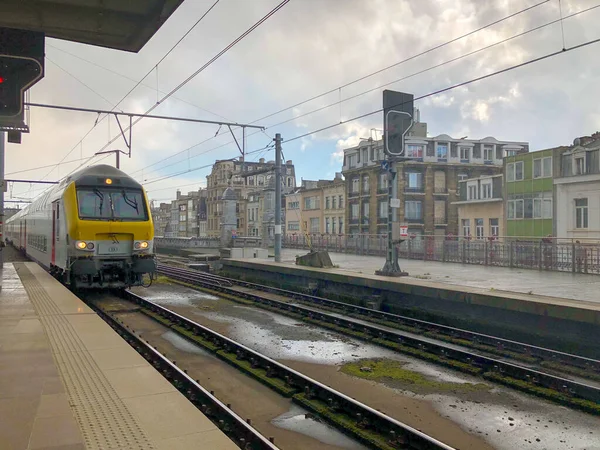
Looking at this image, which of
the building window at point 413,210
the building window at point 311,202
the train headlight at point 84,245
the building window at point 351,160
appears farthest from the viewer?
the building window at point 311,202

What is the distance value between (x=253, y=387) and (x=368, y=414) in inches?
84.1

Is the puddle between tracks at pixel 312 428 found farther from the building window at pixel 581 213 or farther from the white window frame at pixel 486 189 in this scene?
the white window frame at pixel 486 189

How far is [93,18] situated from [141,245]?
6.48m

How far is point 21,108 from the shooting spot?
5883 mm

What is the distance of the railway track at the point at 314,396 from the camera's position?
5.34m

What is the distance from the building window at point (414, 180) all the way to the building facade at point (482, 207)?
6285 millimetres

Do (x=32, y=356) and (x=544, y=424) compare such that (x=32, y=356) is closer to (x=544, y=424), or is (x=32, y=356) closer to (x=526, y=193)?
(x=544, y=424)

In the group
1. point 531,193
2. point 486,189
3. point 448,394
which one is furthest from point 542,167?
point 448,394

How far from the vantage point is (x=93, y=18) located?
809cm

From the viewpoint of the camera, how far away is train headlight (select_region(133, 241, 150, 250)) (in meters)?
13.2

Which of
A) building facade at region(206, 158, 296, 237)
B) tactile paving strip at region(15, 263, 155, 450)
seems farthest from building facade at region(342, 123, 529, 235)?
tactile paving strip at region(15, 263, 155, 450)

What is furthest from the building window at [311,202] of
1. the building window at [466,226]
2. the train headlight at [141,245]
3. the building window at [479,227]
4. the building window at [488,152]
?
the train headlight at [141,245]

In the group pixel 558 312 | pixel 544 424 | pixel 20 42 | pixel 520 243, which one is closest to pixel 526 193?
pixel 520 243

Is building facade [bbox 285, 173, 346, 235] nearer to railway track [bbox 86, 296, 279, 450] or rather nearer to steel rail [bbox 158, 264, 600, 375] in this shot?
steel rail [bbox 158, 264, 600, 375]
